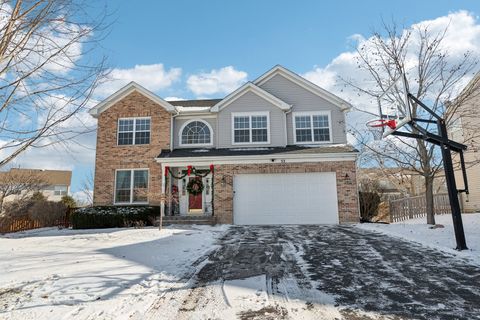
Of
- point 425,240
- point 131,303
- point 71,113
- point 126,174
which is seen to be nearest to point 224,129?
point 126,174

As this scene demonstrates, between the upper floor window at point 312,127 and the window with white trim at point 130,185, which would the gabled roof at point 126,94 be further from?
the upper floor window at point 312,127

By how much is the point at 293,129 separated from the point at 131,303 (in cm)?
1351

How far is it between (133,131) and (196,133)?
10.8ft

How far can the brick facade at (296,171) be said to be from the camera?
47.9ft

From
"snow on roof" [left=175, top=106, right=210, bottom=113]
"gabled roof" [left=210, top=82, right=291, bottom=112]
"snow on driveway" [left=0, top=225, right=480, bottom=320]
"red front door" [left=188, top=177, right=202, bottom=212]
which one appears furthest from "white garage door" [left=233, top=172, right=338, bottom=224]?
"snow on driveway" [left=0, top=225, right=480, bottom=320]

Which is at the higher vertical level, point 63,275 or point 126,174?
point 126,174

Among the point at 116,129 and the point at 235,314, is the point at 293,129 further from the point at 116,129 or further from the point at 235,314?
the point at 235,314

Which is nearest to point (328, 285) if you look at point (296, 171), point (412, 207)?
point (296, 171)

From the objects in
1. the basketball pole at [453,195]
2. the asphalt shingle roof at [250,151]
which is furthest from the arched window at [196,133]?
the basketball pole at [453,195]

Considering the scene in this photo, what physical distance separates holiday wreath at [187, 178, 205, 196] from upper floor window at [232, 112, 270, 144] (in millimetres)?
2779

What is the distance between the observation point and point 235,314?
4.05 metres

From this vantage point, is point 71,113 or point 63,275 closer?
point 71,113

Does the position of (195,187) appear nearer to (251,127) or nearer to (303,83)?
(251,127)

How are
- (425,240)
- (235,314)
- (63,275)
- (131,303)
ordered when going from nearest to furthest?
(235,314) → (131,303) → (63,275) → (425,240)
